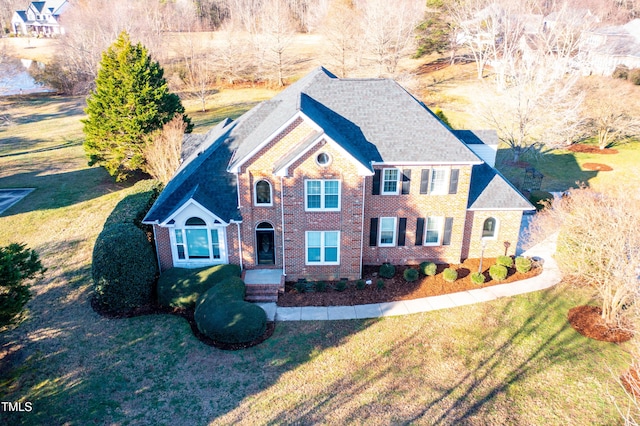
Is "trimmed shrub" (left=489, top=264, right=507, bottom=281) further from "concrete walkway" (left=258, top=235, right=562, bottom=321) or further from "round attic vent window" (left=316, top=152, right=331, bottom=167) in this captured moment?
"round attic vent window" (left=316, top=152, right=331, bottom=167)

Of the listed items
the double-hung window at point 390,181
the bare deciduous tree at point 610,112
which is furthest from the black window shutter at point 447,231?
the bare deciduous tree at point 610,112

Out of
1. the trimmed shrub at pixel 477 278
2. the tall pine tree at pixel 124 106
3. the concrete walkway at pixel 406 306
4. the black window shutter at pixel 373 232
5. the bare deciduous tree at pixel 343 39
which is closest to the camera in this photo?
the concrete walkway at pixel 406 306

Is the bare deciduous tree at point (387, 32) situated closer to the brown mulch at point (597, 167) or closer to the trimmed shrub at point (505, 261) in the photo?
the brown mulch at point (597, 167)

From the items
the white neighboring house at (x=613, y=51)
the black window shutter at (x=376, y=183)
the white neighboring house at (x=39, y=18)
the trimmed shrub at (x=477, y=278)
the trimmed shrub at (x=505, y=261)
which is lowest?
the trimmed shrub at (x=477, y=278)

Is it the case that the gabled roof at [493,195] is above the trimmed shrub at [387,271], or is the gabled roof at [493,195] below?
above

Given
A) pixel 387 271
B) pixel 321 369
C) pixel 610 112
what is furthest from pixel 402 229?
pixel 610 112

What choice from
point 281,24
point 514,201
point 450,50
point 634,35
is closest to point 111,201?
point 514,201

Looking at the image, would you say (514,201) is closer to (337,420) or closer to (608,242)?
(608,242)
